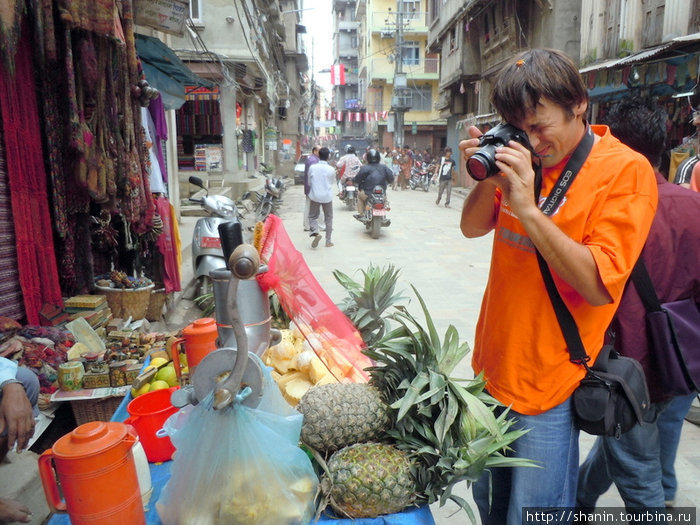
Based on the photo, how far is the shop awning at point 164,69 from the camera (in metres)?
5.02

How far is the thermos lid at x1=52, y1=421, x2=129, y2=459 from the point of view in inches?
55.4

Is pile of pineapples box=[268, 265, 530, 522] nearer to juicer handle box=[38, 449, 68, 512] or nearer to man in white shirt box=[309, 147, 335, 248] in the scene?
juicer handle box=[38, 449, 68, 512]

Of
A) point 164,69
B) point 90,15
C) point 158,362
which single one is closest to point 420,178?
point 164,69

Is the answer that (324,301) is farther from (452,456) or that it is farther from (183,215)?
(183,215)

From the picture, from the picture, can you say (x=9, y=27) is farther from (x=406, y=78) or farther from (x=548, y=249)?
(x=406, y=78)

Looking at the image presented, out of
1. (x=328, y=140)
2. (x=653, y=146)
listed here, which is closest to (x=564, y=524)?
(x=653, y=146)

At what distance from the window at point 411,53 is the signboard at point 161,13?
1549 inches

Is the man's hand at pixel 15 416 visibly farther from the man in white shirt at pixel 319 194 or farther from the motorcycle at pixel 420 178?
the motorcycle at pixel 420 178

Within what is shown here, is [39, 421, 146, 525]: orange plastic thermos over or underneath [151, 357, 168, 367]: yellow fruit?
over

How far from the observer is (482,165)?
1397 millimetres

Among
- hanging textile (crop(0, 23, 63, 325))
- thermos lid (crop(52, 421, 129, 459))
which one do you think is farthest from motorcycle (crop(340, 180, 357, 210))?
thermos lid (crop(52, 421, 129, 459))


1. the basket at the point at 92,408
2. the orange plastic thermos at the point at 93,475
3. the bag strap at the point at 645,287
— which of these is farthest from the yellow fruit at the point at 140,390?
the bag strap at the point at 645,287

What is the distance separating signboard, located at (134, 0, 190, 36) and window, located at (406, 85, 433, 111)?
36991 mm

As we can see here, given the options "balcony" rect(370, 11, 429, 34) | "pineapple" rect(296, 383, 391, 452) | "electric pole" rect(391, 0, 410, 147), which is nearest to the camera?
"pineapple" rect(296, 383, 391, 452)
